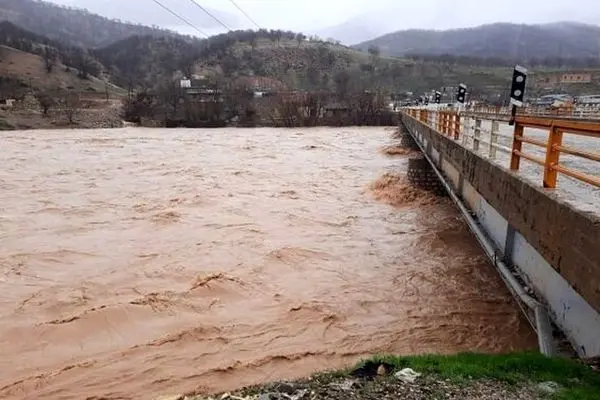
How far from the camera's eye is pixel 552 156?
5.92 m

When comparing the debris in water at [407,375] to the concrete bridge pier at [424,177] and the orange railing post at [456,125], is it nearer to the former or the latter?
the orange railing post at [456,125]

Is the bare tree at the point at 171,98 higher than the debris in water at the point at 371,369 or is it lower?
higher

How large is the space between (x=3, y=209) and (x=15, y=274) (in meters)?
7.80

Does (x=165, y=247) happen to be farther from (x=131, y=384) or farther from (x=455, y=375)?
(x=455, y=375)

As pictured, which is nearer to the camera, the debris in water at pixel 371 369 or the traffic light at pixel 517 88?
the debris in water at pixel 371 369

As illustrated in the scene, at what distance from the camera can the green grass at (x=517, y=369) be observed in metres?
4.58

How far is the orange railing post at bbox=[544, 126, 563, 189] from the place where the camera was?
5.78 meters

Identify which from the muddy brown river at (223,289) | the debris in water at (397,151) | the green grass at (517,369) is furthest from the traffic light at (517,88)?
the debris in water at (397,151)

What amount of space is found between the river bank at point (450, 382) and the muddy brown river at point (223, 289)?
1.99 metres

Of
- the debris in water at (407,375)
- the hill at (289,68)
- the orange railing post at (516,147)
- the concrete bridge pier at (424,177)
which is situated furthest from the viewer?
the hill at (289,68)

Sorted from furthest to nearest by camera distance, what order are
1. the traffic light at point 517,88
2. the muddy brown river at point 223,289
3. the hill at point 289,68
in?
the hill at point 289,68, the traffic light at point 517,88, the muddy brown river at point 223,289

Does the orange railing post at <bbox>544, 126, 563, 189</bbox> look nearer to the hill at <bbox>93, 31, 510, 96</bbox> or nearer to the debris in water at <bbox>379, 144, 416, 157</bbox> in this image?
the debris in water at <bbox>379, 144, 416, 157</bbox>

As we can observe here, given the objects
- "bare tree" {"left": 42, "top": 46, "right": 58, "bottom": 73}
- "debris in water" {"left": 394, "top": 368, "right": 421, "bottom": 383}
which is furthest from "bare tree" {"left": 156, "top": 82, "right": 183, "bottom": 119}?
"debris in water" {"left": 394, "top": 368, "right": 421, "bottom": 383}

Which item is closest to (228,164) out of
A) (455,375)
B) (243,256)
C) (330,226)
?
(330,226)
